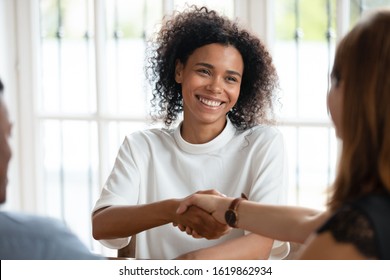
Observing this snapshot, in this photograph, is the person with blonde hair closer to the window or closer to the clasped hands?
the clasped hands

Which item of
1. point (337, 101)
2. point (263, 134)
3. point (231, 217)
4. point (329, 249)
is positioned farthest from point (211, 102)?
point (329, 249)

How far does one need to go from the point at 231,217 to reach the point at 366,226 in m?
0.49

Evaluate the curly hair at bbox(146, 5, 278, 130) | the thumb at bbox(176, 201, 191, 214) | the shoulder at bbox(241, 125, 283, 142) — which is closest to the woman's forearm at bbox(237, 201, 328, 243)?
the thumb at bbox(176, 201, 191, 214)

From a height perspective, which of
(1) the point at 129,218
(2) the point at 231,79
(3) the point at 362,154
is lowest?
(1) the point at 129,218

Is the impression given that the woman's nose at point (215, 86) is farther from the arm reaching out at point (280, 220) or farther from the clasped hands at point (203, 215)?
the arm reaching out at point (280, 220)

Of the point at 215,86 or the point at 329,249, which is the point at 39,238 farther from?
the point at 215,86

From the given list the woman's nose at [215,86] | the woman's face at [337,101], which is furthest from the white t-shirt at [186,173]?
the woman's face at [337,101]

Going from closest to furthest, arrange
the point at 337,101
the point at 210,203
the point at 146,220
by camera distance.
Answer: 1. the point at 337,101
2. the point at 210,203
3. the point at 146,220

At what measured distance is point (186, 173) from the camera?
76.3 inches

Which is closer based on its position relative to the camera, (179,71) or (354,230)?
(354,230)

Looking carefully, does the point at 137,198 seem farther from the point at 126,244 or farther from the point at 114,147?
the point at 114,147

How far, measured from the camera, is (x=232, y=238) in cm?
183

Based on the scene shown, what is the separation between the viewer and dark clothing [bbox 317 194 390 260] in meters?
1.00
